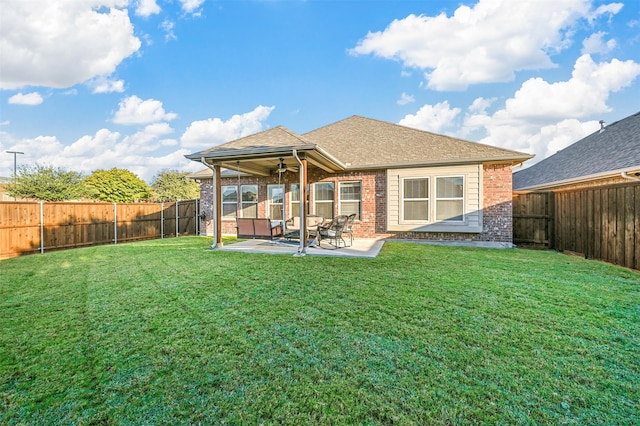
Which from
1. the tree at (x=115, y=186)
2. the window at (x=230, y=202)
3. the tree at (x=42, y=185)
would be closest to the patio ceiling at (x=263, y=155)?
the window at (x=230, y=202)

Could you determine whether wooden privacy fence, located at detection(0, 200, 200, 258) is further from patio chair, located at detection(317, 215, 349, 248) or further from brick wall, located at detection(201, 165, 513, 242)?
patio chair, located at detection(317, 215, 349, 248)

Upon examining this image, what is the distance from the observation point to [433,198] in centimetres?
999

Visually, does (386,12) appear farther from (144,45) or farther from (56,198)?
(56,198)

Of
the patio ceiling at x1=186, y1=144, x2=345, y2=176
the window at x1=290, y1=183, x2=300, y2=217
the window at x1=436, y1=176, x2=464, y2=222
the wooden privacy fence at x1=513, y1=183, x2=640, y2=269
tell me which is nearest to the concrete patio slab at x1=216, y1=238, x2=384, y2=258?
the window at x1=290, y1=183, x2=300, y2=217

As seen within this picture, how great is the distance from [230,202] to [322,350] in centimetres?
1138

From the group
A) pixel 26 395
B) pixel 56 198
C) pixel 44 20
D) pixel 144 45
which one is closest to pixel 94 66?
pixel 144 45

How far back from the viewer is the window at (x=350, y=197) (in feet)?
36.3

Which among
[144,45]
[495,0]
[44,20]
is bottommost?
[44,20]

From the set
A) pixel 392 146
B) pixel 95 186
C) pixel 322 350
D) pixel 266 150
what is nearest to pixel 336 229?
pixel 266 150

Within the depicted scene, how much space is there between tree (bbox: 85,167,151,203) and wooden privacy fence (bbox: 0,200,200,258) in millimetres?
14595

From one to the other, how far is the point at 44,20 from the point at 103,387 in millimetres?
12368

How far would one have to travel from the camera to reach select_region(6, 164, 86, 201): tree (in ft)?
58.4

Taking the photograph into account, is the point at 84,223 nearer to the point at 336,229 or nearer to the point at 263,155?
the point at 263,155

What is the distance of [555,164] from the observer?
13469mm
